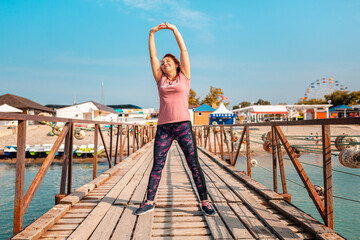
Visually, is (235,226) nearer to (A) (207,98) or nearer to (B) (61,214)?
(B) (61,214)

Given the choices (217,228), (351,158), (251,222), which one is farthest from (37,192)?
(351,158)

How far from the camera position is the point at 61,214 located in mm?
2463

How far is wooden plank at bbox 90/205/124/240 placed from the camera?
6.61 feet

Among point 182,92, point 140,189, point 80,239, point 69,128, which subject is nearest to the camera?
point 80,239

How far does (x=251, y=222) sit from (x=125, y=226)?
3.58 feet

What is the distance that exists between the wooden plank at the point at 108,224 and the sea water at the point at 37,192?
10.8ft

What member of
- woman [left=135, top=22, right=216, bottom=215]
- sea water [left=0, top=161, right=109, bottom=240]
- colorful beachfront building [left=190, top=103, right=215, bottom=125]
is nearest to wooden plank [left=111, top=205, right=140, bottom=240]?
woman [left=135, top=22, right=216, bottom=215]

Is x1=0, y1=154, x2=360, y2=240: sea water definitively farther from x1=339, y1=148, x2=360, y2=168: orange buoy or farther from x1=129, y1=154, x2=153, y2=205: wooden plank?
x1=129, y1=154, x2=153, y2=205: wooden plank

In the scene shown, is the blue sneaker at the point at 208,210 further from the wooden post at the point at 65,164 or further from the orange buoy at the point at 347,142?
the wooden post at the point at 65,164

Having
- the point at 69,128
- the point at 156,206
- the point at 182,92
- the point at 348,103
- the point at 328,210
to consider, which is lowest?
the point at 156,206

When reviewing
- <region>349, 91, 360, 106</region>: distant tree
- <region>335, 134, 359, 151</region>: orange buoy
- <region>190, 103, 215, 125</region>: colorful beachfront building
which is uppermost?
<region>349, 91, 360, 106</region>: distant tree

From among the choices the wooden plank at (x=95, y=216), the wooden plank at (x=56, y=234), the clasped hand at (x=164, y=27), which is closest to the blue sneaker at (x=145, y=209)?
the wooden plank at (x=95, y=216)

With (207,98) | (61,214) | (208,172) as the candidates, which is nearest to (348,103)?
(207,98)

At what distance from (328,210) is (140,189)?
2310 millimetres
